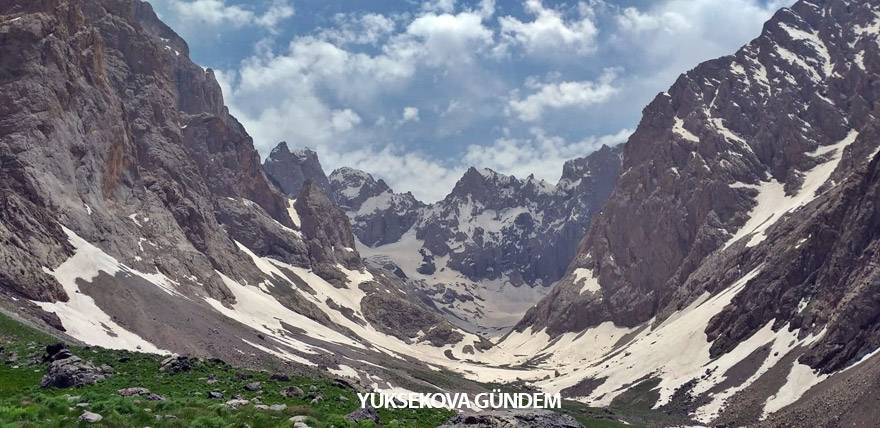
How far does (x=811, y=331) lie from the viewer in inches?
4557

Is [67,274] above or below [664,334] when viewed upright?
above

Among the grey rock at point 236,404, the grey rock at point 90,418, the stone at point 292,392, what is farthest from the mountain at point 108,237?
the grey rock at point 90,418

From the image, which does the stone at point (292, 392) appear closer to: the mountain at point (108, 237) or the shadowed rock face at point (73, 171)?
the mountain at point (108, 237)

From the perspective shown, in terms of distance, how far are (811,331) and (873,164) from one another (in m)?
32.1

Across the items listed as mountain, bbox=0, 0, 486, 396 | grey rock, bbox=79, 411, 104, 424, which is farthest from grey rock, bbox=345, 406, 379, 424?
mountain, bbox=0, 0, 486, 396

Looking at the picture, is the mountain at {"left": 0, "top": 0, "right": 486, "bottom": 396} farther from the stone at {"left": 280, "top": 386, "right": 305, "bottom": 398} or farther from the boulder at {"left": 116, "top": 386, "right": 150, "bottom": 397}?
the boulder at {"left": 116, "top": 386, "right": 150, "bottom": 397}

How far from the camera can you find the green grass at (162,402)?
23.9 m

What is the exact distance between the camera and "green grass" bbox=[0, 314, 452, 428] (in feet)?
78.4

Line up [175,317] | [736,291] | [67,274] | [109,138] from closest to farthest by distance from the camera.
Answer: [67,274] < [175,317] < [109,138] < [736,291]

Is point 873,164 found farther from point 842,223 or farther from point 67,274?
point 67,274

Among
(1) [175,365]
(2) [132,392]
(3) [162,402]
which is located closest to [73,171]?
(1) [175,365]

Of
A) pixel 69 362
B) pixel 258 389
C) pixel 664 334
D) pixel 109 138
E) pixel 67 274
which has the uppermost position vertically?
pixel 109 138

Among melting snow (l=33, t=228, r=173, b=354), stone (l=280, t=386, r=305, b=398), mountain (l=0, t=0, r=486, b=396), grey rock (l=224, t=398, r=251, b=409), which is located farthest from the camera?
mountain (l=0, t=0, r=486, b=396)

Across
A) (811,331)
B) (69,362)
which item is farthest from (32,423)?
(811,331)
